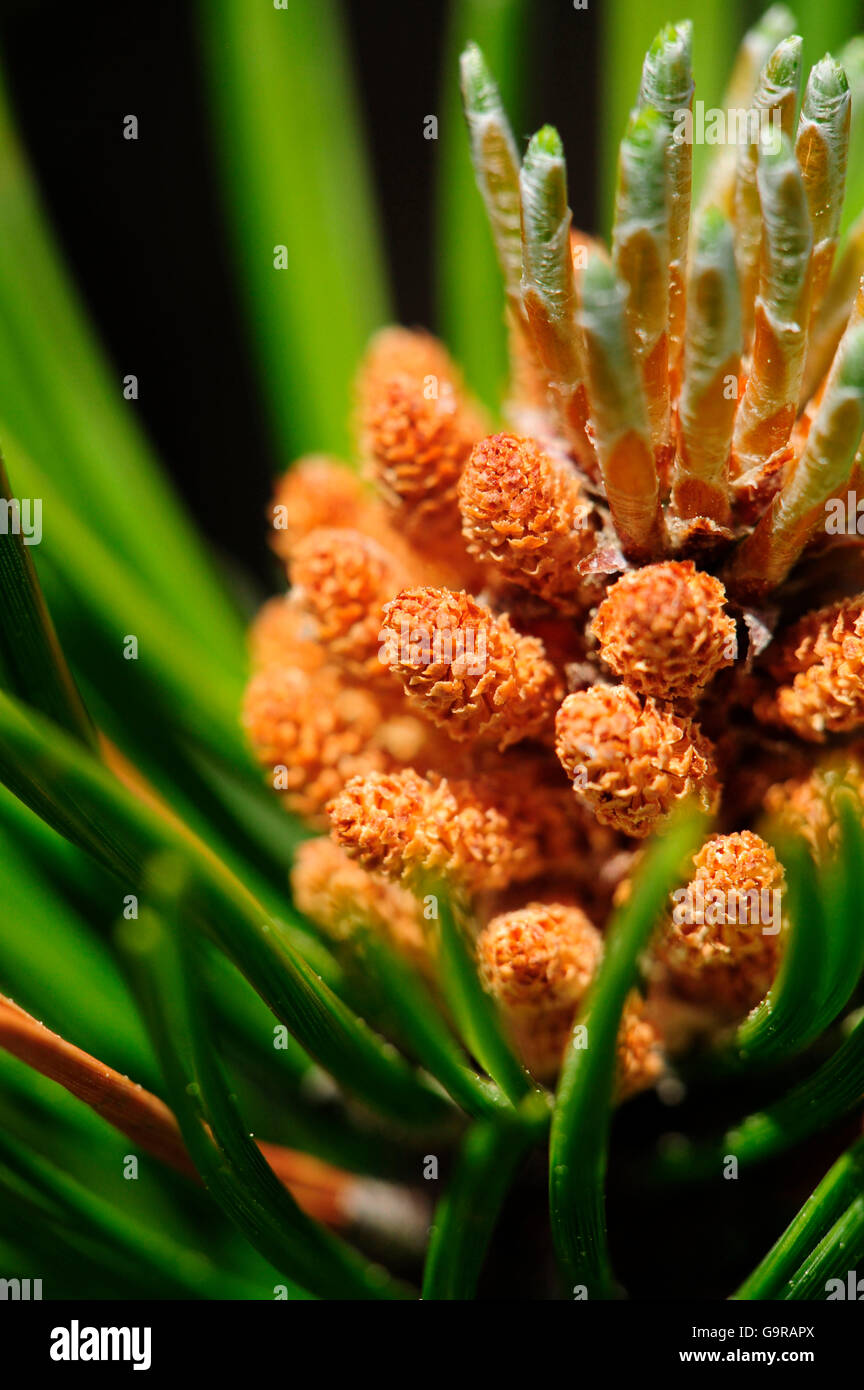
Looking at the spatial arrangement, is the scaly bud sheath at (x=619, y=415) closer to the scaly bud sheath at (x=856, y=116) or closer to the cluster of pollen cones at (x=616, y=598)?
the cluster of pollen cones at (x=616, y=598)

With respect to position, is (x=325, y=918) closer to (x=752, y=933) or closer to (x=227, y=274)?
(x=752, y=933)

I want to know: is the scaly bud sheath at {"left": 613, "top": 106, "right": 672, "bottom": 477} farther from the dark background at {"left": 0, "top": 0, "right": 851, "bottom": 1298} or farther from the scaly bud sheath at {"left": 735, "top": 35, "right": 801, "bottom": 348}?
the dark background at {"left": 0, "top": 0, "right": 851, "bottom": 1298}

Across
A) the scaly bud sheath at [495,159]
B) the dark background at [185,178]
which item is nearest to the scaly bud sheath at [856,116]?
the scaly bud sheath at [495,159]

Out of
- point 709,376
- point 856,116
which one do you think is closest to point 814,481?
point 709,376

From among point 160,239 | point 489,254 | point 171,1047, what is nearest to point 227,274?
point 160,239

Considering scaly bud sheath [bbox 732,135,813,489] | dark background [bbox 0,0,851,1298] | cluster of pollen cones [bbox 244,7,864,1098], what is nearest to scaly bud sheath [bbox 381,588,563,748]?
cluster of pollen cones [bbox 244,7,864,1098]

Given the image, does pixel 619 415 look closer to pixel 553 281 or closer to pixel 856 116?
pixel 553 281
